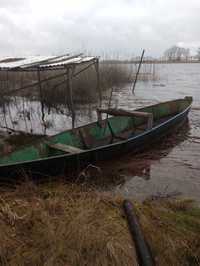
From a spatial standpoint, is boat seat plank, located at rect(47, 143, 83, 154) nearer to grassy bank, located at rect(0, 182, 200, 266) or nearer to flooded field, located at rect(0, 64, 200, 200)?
flooded field, located at rect(0, 64, 200, 200)

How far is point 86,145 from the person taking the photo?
22.4 ft

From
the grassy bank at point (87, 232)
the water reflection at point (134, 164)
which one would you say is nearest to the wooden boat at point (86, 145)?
the water reflection at point (134, 164)

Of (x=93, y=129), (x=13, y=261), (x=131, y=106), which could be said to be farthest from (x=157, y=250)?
(x=131, y=106)

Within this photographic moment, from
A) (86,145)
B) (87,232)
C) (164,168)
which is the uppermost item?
(87,232)

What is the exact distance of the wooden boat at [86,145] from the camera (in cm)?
482

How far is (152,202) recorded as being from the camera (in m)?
4.29

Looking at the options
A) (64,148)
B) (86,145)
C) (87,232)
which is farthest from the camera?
(86,145)

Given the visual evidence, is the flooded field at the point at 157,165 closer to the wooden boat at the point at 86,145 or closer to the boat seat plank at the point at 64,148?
the wooden boat at the point at 86,145

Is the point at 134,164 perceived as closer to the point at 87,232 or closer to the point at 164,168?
the point at 164,168

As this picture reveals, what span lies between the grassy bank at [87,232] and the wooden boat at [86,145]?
0.90 metres

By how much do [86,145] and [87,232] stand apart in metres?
3.99

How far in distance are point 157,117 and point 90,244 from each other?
7231 mm

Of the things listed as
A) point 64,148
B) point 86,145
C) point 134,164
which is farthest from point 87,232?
point 86,145

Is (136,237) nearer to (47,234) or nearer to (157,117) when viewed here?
(47,234)
